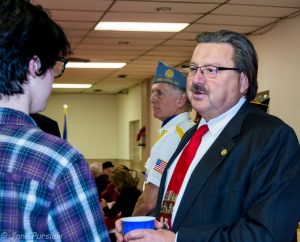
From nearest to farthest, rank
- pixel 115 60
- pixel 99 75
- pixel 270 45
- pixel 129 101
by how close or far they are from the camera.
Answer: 1. pixel 270 45
2. pixel 115 60
3. pixel 99 75
4. pixel 129 101

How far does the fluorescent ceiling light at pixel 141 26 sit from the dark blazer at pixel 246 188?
4.32 metres

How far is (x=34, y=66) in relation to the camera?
1.06 meters

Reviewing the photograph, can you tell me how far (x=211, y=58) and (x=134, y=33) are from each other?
4677mm

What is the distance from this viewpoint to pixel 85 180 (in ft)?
3.33

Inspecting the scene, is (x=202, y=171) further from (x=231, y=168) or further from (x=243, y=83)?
(x=243, y=83)

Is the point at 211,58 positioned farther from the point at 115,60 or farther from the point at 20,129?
the point at 115,60

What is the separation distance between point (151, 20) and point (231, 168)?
4.26 meters

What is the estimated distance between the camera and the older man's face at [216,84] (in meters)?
1.76

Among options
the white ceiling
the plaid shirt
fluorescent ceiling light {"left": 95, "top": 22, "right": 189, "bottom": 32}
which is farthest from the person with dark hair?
fluorescent ceiling light {"left": 95, "top": 22, "right": 189, "bottom": 32}

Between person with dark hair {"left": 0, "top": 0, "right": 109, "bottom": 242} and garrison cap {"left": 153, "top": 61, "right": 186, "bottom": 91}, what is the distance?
2096 millimetres

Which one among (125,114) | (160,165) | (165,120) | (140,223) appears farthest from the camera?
(125,114)

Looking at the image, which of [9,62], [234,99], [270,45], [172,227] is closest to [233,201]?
[172,227]

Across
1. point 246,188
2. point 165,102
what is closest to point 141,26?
point 165,102

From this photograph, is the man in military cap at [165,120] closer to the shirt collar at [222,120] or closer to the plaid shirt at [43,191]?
the shirt collar at [222,120]
